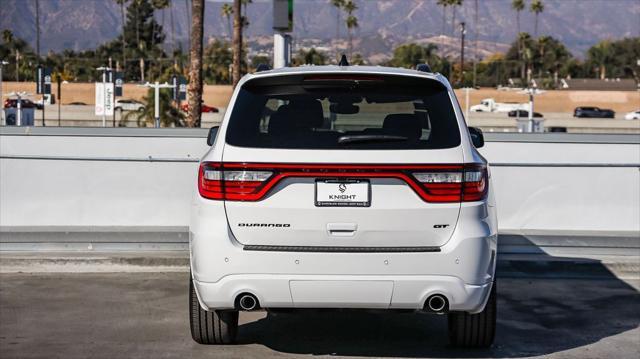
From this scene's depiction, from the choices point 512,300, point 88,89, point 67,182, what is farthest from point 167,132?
point 88,89

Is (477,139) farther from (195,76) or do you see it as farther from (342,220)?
(195,76)

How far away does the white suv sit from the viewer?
21.7 ft

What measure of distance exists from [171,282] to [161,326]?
2.15 m

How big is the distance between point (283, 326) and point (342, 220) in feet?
7.31

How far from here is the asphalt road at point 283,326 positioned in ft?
25.4

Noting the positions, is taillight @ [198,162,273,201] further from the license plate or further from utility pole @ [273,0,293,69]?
utility pole @ [273,0,293,69]

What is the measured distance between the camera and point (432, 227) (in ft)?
21.8

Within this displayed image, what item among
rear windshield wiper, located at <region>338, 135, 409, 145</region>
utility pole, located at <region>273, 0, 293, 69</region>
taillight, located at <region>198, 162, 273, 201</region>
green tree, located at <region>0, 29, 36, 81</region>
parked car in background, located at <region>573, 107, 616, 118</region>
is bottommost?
parked car in background, located at <region>573, 107, 616, 118</region>

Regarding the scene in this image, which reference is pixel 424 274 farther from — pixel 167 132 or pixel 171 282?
pixel 167 132

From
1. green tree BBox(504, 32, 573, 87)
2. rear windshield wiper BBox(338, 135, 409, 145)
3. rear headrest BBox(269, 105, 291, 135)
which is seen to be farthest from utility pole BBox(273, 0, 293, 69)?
green tree BBox(504, 32, 573, 87)

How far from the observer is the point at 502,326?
8.76m

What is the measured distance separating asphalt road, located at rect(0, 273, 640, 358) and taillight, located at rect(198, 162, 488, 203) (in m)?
0.91

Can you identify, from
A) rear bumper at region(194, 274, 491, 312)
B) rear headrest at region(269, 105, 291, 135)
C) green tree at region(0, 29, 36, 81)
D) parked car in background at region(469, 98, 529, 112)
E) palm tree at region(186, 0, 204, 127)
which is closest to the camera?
rear bumper at region(194, 274, 491, 312)

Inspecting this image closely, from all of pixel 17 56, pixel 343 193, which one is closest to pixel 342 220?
pixel 343 193
